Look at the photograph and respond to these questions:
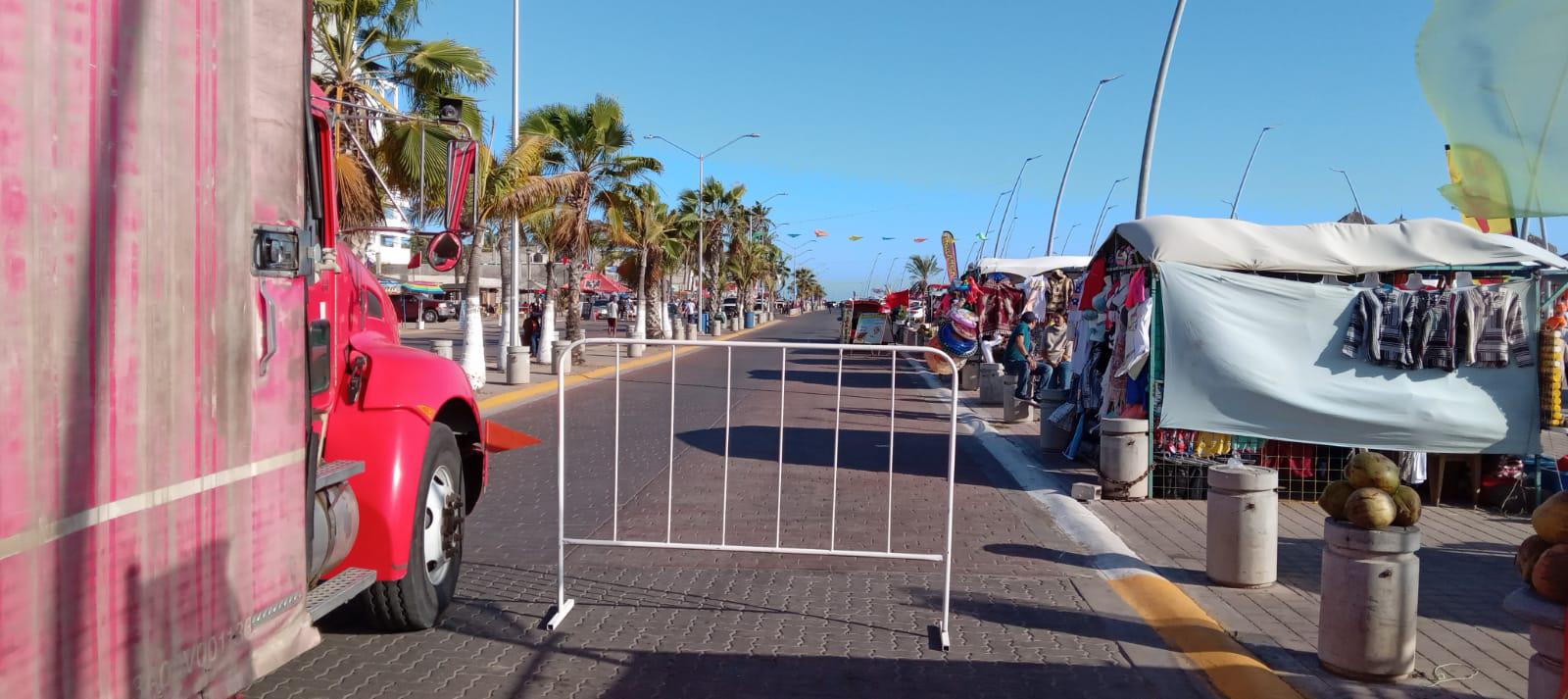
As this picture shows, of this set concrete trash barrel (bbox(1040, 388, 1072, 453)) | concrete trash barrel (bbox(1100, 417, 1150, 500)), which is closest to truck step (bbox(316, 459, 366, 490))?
concrete trash barrel (bbox(1100, 417, 1150, 500))

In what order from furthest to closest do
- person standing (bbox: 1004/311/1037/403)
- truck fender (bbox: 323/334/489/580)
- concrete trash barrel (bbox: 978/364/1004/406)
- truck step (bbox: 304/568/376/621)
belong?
concrete trash barrel (bbox: 978/364/1004/406)
person standing (bbox: 1004/311/1037/403)
truck fender (bbox: 323/334/489/580)
truck step (bbox: 304/568/376/621)

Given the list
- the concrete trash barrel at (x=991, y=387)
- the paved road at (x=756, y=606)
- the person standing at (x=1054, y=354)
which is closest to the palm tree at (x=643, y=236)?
the concrete trash barrel at (x=991, y=387)

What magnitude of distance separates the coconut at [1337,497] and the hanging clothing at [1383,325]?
15.6 feet

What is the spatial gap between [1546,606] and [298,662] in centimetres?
494

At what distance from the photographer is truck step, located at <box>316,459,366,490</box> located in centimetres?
436

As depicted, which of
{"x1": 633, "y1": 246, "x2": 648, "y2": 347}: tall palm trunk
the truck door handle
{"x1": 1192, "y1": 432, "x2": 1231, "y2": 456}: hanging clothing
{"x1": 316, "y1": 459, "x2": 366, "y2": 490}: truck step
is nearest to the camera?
the truck door handle

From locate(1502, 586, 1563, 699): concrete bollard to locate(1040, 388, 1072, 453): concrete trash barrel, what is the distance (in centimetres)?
887

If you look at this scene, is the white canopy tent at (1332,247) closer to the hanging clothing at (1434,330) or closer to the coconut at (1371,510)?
the hanging clothing at (1434,330)

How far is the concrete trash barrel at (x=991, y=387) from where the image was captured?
19969 millimetres

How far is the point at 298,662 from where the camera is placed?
5.11 meters

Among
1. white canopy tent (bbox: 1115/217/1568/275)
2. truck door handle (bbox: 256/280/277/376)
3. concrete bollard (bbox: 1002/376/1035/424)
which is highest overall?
white canopy tent (bbox: 1115/217/1568/275)

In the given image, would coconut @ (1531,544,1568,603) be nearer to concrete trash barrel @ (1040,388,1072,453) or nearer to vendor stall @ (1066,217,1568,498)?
vendor stall @ (1066,217,1568,498)

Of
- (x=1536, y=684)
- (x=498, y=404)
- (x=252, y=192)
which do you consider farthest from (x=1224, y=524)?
(x=498, y=404)

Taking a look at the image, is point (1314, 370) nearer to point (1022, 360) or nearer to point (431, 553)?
point (431, 553)
